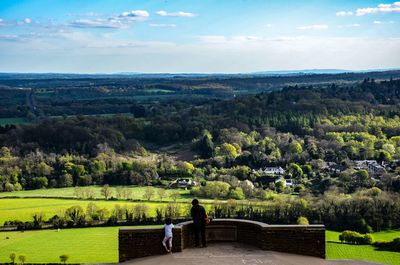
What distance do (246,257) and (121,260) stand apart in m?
3.09

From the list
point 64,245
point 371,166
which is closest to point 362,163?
point 371,166

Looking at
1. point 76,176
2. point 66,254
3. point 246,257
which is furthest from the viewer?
point 76,176

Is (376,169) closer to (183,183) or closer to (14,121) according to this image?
(183,183)

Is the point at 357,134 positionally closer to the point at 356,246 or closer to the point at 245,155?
the point at 245,155

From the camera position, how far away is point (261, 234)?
16547 millimetres

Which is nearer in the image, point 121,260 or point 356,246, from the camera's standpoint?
point 121,260

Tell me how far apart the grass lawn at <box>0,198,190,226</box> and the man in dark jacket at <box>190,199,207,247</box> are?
4460cm

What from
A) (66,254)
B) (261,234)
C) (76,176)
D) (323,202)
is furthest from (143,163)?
(261,234)

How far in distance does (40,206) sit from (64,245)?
14206 millimetres

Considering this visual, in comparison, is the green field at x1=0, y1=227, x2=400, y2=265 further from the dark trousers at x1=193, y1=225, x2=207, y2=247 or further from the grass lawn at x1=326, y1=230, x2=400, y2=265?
the dark trousers at x1=193, y1=225, x2=207, y2=247

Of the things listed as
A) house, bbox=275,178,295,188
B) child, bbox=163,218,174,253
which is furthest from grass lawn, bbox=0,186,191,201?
child, bbox=163,218,174,253

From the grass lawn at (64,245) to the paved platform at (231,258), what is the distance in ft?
96.1

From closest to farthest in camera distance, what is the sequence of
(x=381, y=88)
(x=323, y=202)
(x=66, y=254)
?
(x=66, y=254), (x=323, y=202), (x=381, y=88)

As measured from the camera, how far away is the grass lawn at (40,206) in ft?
200
